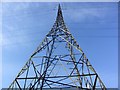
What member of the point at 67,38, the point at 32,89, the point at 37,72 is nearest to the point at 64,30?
the point at 67,38

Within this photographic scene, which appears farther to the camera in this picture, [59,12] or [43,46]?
[59,12]

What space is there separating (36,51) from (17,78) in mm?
2971

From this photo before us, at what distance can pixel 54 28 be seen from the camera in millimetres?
23844

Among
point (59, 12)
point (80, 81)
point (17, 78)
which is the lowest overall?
point (80, 81)

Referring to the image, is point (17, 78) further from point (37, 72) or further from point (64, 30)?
point (64, 30)

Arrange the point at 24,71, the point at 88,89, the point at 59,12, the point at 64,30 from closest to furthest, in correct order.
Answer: the point at 88,89 < the point at 24,71 < the point at 64,30 < the point at 59,12

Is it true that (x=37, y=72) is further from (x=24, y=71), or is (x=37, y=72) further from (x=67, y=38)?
(x=67, y=38)

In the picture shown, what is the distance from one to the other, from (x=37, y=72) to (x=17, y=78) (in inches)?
97.8

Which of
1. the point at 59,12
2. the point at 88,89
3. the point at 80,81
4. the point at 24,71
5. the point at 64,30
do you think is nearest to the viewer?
the point at 88,89

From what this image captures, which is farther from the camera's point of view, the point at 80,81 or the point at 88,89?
the point at 80,81

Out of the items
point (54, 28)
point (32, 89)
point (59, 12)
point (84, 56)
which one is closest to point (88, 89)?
point (84, 56)

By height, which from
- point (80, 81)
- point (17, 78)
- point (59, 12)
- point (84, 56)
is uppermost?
point (59, 12)

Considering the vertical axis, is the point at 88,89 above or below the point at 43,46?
below

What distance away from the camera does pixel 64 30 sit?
22.7 metres
